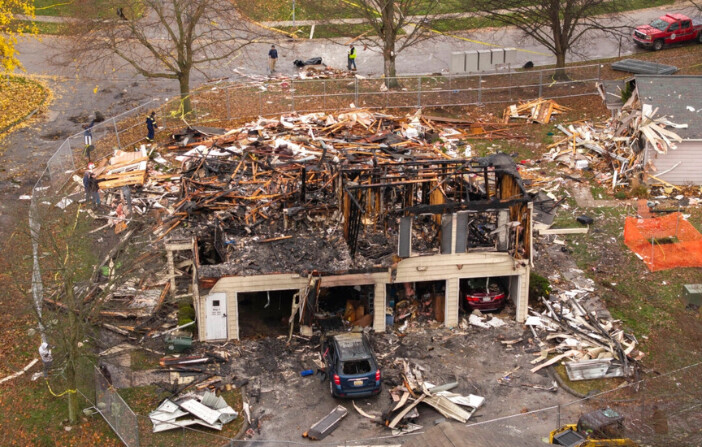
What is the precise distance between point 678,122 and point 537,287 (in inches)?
445

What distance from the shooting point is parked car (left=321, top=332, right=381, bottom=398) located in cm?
2319

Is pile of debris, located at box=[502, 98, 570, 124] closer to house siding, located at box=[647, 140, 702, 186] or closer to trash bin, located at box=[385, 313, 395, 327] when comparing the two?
house siding, located at box=[647, 140, 702, 186]

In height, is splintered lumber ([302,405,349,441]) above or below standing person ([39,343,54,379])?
below

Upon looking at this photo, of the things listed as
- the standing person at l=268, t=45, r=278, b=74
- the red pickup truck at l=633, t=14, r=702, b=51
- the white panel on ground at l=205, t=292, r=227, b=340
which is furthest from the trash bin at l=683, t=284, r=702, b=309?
the standing person at l=268, t=45, r=278, b=74

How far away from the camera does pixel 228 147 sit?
1431 inches

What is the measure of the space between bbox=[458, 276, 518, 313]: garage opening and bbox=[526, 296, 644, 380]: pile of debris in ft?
3.76

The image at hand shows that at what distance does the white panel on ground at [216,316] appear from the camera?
25.5 metres

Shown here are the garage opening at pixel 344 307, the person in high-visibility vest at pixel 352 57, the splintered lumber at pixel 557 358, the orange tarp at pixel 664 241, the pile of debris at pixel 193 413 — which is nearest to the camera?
the pile of debris at pixel 193 413

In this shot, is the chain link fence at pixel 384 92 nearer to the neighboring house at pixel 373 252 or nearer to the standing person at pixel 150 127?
the standing person at pixel 150 127

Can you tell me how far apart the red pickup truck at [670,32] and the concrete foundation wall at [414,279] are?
91.2 ft

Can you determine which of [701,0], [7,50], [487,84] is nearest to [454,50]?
[487,84]

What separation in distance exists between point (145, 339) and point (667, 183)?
72.8ft

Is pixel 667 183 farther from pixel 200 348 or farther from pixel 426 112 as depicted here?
pixel 200 348

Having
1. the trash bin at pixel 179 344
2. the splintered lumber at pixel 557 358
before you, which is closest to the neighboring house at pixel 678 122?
the splintered lumber at pixel 557 358
